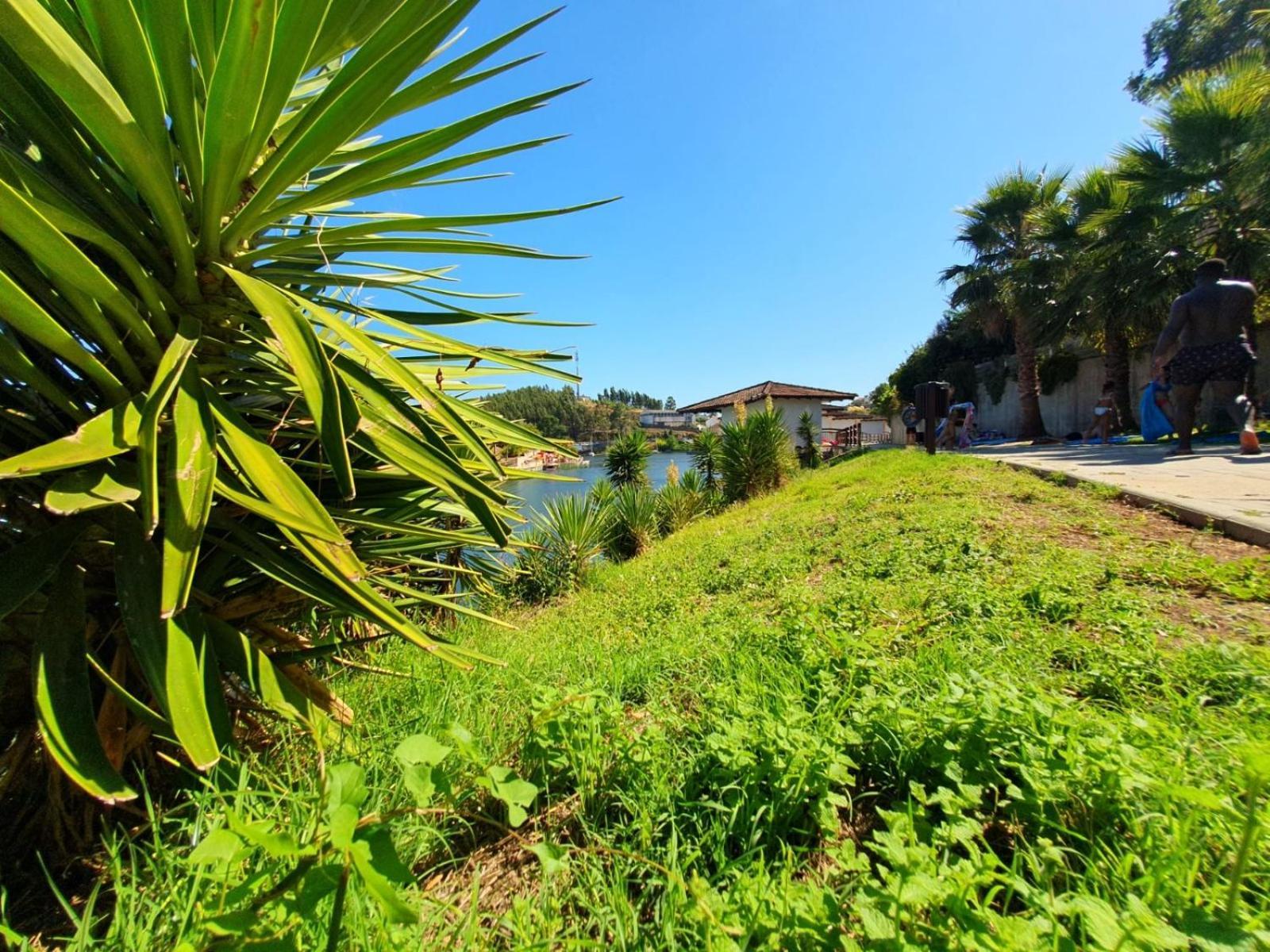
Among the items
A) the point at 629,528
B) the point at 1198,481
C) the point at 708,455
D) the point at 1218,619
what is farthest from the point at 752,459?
the point at 1218,619

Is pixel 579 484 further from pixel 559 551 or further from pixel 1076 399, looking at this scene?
pixel 1076 399

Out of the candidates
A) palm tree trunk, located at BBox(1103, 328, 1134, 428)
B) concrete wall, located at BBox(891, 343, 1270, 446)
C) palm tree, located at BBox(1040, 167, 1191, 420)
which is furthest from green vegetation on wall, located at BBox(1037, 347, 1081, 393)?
palm tree trunk, located at BBox(1103, 328, 1134, 428)

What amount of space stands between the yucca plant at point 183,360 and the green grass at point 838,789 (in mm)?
273

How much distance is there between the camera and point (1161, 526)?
297 centimetres

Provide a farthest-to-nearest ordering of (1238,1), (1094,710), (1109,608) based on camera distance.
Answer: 1. (1238,1)
2. (1109,608)
3. (1094,710)

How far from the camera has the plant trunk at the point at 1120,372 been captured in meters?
13.0

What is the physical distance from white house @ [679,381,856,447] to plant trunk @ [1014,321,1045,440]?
551 cm

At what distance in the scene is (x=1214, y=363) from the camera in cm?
555

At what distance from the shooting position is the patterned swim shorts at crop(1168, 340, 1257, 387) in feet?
18.2

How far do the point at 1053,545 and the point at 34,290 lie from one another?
4.12 metres

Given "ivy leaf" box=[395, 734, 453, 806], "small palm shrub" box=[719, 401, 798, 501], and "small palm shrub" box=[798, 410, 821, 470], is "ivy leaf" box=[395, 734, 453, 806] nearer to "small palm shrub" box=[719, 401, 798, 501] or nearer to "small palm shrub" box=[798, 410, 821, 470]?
"small palm shrub" box=[719, 401, 798, 501]

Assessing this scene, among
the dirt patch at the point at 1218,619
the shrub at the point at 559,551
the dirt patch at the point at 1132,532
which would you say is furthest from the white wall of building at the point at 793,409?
the dirt patch at the point at 1218,619

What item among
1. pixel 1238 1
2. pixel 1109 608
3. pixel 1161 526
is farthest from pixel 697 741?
pixel 1238 1

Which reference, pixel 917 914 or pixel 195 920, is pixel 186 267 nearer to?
pixel 195 920
